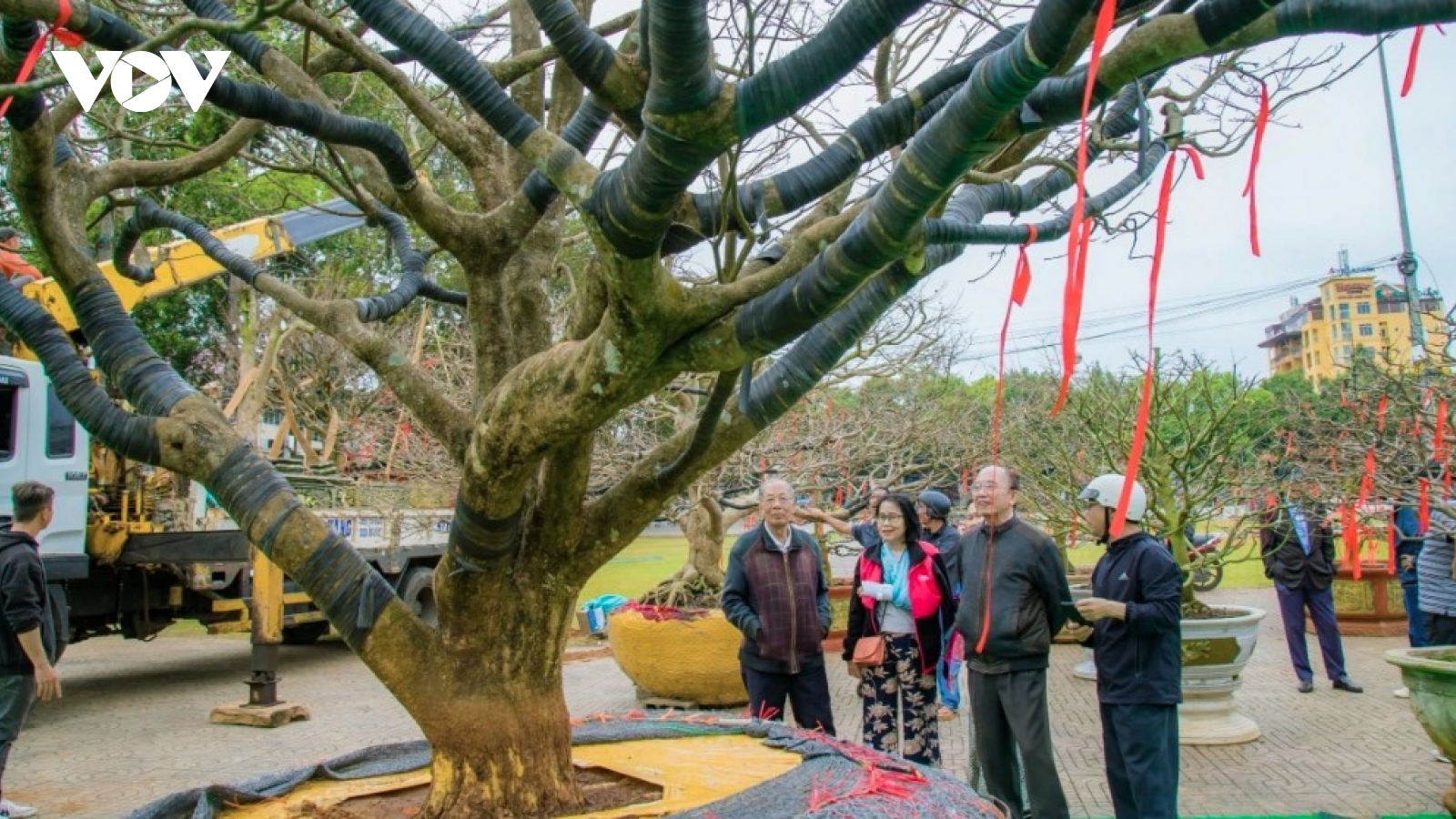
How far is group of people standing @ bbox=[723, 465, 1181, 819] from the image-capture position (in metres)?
4.77

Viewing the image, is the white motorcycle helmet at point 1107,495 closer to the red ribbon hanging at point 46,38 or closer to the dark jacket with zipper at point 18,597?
the red ribbon hanging at point 46,38

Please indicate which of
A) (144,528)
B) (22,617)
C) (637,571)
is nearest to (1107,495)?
(22,617)

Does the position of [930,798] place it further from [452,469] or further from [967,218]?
[452,469]

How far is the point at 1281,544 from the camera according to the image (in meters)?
9.00

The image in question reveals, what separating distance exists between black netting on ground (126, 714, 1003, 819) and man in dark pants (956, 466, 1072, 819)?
3.92ft

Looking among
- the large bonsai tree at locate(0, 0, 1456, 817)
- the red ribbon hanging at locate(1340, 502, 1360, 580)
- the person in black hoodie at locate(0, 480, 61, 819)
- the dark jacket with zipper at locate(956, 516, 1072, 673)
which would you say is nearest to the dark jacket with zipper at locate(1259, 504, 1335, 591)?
the red ribbon hanging at locate(1340, 502, 1360, 580)

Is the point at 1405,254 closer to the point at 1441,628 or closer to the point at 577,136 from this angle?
the point at 1441,628

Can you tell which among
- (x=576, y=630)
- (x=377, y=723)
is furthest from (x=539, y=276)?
(x=576, y=630)

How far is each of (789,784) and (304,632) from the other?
12505mm

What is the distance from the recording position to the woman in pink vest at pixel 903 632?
Answer: 5.69 metres

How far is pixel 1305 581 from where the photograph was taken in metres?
9.13

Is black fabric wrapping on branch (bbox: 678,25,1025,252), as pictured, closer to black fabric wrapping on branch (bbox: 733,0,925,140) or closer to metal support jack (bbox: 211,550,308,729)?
black fabric wrapping on branch (bbox: 733,0,925,140)

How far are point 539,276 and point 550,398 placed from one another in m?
1.24

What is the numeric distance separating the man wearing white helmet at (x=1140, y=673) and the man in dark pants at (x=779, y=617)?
146 cm
